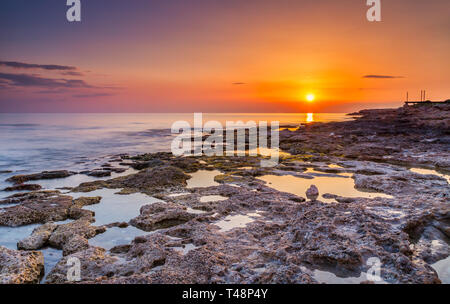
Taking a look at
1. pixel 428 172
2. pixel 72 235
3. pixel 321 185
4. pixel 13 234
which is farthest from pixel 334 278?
pixel 428 172

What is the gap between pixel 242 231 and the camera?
620cm

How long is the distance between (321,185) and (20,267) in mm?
9580

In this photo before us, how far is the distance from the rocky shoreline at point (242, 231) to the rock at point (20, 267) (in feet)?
0.06

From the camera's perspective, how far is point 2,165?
17.5 meters

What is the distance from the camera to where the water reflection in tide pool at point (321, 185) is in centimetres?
918

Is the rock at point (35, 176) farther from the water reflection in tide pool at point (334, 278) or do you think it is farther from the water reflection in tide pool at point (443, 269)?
the water reflection in tide pool at point (443, 269)

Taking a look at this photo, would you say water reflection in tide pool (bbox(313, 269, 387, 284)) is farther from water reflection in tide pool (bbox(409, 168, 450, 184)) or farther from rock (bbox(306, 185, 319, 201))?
water reflection in tide pool (bbox(409, 168, 450, 184))

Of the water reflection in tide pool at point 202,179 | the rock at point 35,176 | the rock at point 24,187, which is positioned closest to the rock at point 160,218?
the water reflection in tide pool at point 202,179

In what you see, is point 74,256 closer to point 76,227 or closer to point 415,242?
point 76,227

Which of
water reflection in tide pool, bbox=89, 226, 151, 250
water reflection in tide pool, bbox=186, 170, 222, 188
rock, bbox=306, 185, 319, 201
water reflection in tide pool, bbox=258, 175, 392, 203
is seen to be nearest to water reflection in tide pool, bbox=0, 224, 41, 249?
water reflection in tide pool, bbox=89, 226, 151, 250

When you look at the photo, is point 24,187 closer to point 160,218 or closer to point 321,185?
point 160,218

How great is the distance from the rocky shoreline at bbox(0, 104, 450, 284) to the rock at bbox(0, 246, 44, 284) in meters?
0.02
